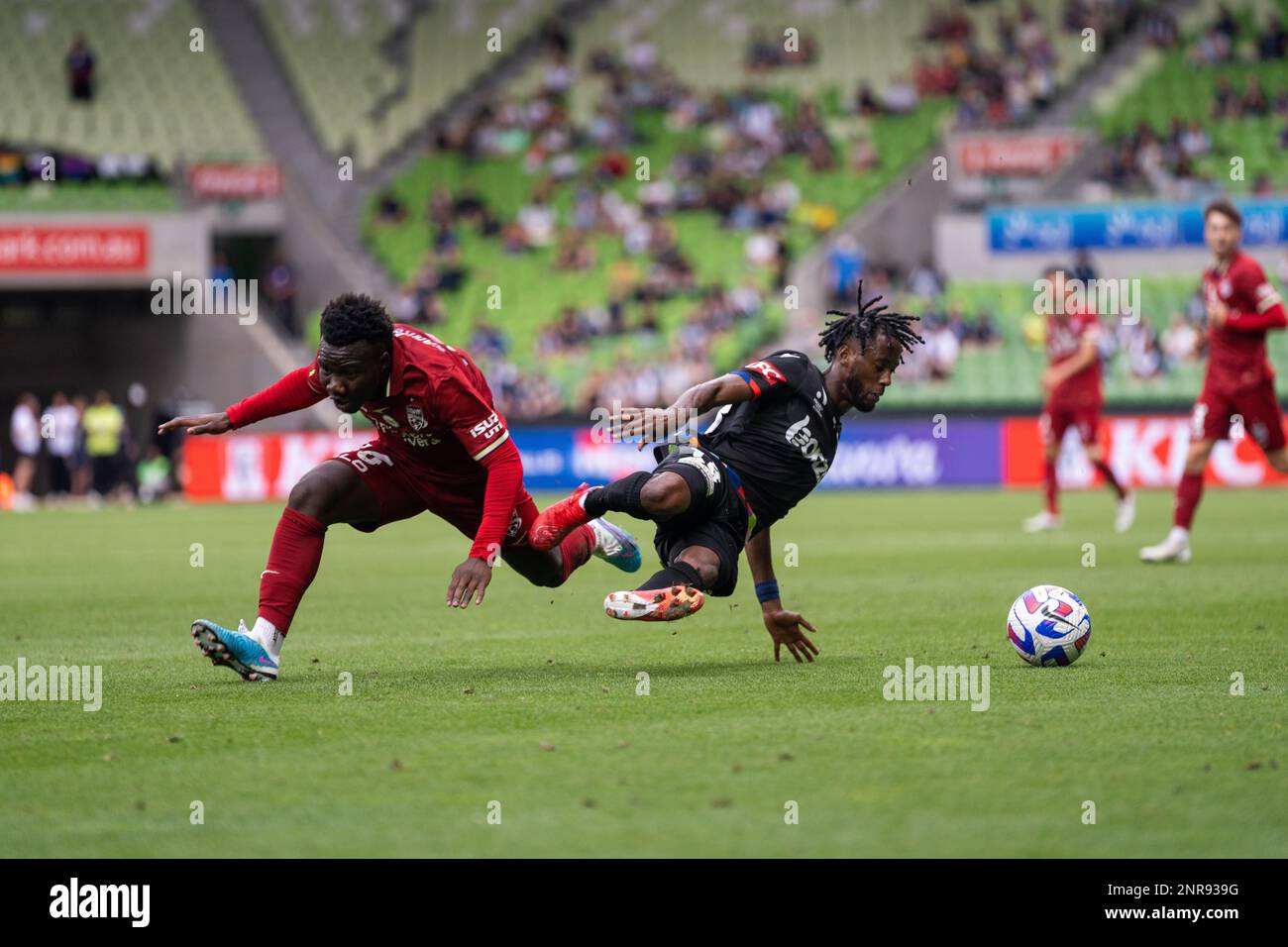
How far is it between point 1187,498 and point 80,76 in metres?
32.8

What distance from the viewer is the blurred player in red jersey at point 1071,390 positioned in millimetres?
19359

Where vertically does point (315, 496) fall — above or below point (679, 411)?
below

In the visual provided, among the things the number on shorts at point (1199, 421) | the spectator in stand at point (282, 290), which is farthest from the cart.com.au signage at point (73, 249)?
the number on shorts at point (1199, 421)

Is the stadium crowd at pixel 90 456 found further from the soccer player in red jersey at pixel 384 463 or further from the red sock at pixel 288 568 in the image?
the red sock at pixel 288 568

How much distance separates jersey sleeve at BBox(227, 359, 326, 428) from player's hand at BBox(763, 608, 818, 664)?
2.37 m

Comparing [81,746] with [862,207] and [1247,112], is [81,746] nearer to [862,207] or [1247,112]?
[862,207]

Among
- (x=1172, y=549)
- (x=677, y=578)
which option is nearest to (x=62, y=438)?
(x=1172, y=549)

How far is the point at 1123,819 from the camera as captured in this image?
495 centimetres

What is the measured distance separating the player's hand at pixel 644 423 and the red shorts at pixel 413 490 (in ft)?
2.92

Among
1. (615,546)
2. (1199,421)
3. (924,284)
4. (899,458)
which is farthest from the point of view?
(924,284)

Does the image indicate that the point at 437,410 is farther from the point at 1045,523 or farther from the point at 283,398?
the point at 1045,523

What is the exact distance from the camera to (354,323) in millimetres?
7684

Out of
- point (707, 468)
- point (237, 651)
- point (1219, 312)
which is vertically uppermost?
point (1219, 312)

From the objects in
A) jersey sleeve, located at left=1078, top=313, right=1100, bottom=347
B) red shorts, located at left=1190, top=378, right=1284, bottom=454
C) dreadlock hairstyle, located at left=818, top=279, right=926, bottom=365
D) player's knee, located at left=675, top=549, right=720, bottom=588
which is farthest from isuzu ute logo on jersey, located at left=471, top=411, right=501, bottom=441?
jersey sleeve, located at left=1078, top=313, right=1100, bottom=347
